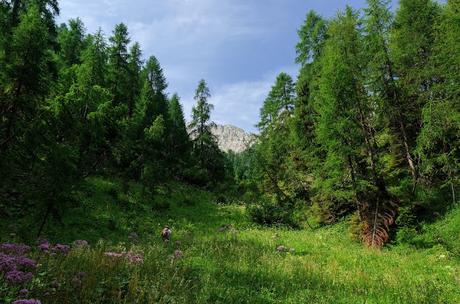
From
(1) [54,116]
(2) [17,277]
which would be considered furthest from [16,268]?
(1) [54,116]

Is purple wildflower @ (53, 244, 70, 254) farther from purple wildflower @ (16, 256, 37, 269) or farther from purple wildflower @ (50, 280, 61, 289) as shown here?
purple wildflower @ (50, 280, 61, 289)

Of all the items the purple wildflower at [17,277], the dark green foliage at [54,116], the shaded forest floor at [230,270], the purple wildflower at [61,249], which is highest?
the dark green foliage at [54,116]

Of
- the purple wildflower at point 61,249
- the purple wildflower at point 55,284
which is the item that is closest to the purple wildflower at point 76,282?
the purple wildflower at point 55,284

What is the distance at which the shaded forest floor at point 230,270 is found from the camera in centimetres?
623

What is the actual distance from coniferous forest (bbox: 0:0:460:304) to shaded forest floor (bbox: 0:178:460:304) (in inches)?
2.3

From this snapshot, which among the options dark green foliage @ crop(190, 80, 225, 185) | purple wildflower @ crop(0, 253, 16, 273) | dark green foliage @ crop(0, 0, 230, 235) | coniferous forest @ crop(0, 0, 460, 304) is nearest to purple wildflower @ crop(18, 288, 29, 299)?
coniferous forest @ crop(0, 0, 460, 304)

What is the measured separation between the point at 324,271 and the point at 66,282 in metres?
7.26

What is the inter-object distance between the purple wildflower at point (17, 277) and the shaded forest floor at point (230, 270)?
4.0 inches

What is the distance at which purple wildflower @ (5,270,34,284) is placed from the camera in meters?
5.28

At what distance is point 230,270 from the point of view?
9266 mm

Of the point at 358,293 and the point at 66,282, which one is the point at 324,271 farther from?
the point at 66,282

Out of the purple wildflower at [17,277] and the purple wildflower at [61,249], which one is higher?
the purple wildflower at [61,249]

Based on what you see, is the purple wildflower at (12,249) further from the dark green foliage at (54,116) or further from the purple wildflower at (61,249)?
the dark green foliage at (54,116)

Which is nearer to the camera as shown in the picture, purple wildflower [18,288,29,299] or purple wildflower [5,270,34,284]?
purple wildflower [18,288,29,299]
